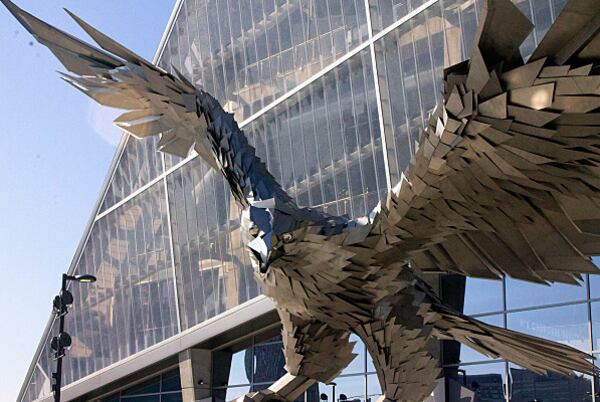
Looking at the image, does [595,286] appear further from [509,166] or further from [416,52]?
[509,166]

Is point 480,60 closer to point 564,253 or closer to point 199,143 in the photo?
point 564,253

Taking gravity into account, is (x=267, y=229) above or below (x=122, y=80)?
below

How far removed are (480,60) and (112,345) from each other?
18176 millimetres

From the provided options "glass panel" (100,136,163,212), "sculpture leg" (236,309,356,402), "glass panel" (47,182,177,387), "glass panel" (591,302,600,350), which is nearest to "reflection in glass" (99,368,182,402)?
"glass panel" (47,182,177,387)

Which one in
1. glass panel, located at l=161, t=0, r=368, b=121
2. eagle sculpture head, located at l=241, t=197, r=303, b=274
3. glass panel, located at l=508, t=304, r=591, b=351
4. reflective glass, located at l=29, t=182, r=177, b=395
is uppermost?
glass panel, located at l=161, t=0, r=368, b=121

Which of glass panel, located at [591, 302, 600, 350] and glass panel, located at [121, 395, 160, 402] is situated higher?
glass panel, located at [591, 302, 600, 350]

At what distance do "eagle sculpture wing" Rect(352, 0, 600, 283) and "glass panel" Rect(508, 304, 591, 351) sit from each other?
649cm

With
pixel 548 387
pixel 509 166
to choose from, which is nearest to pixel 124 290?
pixel 548 387

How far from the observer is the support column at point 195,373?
1916cm

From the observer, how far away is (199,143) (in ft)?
27.5

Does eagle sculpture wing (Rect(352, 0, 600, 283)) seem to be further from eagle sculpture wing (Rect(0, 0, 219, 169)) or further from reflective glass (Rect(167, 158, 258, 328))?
reflective glass (Rect(167, 158, 258, 328))

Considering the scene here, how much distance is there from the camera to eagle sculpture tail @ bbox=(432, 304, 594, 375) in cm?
738

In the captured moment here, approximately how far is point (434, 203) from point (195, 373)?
13.7 metres

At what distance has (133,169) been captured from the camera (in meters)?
21.2
